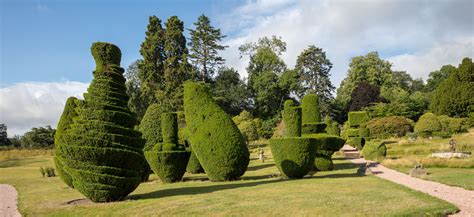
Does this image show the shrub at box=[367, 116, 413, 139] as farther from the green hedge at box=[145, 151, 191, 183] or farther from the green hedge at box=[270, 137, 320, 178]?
the green hedge at box=[145, 151, 191, 183]

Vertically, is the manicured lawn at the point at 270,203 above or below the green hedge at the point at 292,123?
below

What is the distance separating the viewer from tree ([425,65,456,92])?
7591 centimetres

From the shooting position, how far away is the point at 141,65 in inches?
2048

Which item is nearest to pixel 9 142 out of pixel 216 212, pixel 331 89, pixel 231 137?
pixel 331 89

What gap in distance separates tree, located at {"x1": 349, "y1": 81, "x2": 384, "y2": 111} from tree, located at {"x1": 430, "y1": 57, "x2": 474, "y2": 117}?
366 inches

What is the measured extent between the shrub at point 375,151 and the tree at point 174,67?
87.2 ft

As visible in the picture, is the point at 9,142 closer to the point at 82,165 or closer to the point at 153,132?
the point at 153,132

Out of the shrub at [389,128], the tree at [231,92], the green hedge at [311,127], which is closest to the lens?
the green hedge at [311,127]

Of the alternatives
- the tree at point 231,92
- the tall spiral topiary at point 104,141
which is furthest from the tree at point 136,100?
the tall spiral topiary at point 104,141

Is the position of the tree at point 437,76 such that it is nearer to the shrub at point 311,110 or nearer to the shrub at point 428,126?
the shrub at point 428,126

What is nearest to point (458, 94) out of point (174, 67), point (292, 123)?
point (174, 67)

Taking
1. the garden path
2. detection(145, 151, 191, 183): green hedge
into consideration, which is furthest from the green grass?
detection(145, 151, 191, 183): green hedge

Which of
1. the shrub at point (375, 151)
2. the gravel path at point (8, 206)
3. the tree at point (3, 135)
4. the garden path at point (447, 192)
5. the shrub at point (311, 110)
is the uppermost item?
the tree at point (3, 135)

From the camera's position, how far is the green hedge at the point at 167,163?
15.9 metres
